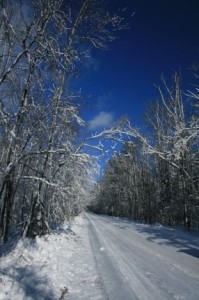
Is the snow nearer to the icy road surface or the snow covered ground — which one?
the snow covered ground

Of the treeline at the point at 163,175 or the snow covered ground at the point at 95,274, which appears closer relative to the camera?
the snow covered ground at the point at 95,274

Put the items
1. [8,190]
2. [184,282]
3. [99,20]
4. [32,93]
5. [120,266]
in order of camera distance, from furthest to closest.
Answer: [8,190]
[32,93]
[120,266]
[99,20]
[184,282]

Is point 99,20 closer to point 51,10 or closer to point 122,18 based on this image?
point 122,18

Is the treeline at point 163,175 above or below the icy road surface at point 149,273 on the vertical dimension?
above

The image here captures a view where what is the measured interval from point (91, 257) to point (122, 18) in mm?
7519

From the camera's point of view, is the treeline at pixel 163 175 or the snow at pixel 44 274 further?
the treeline at pixel 163 175

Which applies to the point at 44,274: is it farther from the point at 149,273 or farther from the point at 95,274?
the point at 149,273

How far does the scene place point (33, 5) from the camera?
248 inches

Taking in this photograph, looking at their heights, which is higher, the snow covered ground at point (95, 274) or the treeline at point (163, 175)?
the treeline at point (163, 175)

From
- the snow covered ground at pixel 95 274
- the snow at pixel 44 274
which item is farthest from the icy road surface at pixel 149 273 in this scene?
the snow at pixel 44 274

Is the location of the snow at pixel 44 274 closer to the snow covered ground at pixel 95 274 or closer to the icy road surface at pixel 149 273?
the snow covered ground at pixel 95 274

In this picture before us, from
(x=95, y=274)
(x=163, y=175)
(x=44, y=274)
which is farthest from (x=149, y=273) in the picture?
(x=163, y=175)

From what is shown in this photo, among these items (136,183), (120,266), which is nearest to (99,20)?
(120,266)

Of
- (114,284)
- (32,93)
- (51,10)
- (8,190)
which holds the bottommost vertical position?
(114,284)
